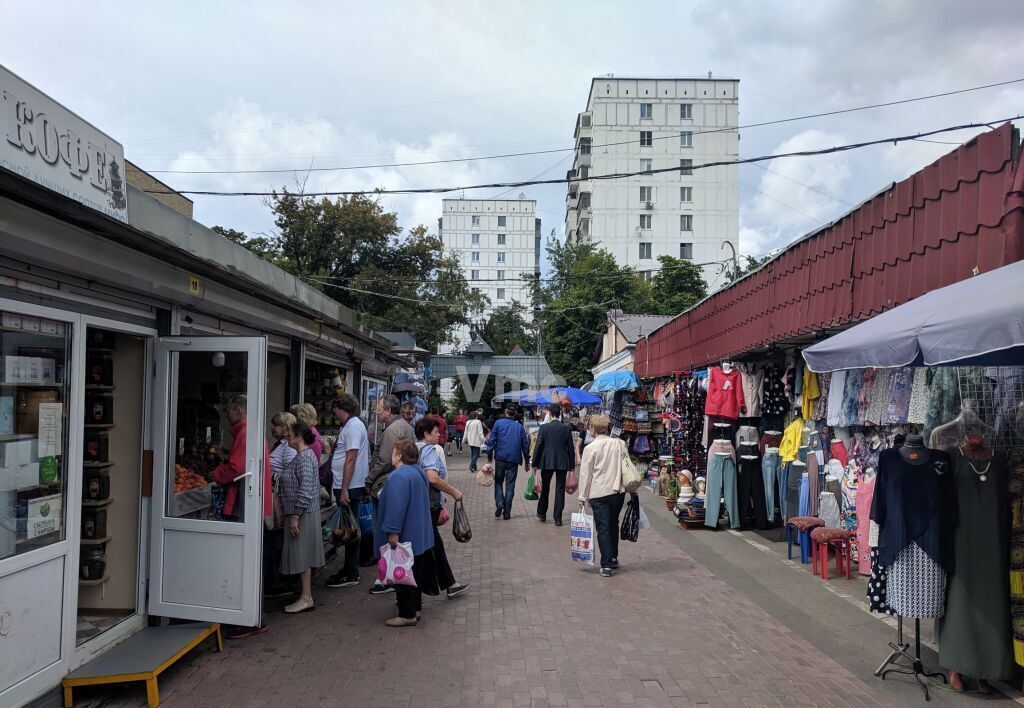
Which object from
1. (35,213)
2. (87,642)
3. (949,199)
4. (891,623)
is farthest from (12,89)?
(891,623)

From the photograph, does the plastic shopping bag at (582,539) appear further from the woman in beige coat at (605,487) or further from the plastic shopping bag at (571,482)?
the plastic shopping bag at (571,482)

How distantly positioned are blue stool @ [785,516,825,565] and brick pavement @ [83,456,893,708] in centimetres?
120

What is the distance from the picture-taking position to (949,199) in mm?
5910

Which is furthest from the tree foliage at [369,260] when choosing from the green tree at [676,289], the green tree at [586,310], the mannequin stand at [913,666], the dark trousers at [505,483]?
the mannequin stand at [913,666]

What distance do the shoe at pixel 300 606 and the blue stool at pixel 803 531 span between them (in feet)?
17.1

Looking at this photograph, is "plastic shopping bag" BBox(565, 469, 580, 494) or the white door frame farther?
"plastic shopping bag" BBox(565, 469, 580, 494)

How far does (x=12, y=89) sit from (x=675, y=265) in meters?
38.2

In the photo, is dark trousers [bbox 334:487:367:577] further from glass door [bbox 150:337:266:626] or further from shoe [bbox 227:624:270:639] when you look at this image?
glass door [bbox 150:337:266:626]

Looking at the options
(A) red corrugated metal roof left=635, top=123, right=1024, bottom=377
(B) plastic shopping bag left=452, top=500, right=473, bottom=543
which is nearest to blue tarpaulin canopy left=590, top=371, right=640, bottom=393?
(A) red corrugated metal roof left=635, top=123, right=1024, bottom=377

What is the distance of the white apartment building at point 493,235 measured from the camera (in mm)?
73250

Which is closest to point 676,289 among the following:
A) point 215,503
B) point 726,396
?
point 726,396

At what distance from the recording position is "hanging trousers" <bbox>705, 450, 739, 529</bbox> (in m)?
10.4

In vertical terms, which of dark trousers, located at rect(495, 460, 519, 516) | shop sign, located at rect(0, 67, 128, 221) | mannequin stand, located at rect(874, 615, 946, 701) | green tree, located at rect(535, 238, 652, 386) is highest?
green tree, located at rect(535, 238, 652, 386)

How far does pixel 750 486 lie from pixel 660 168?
137 feet
